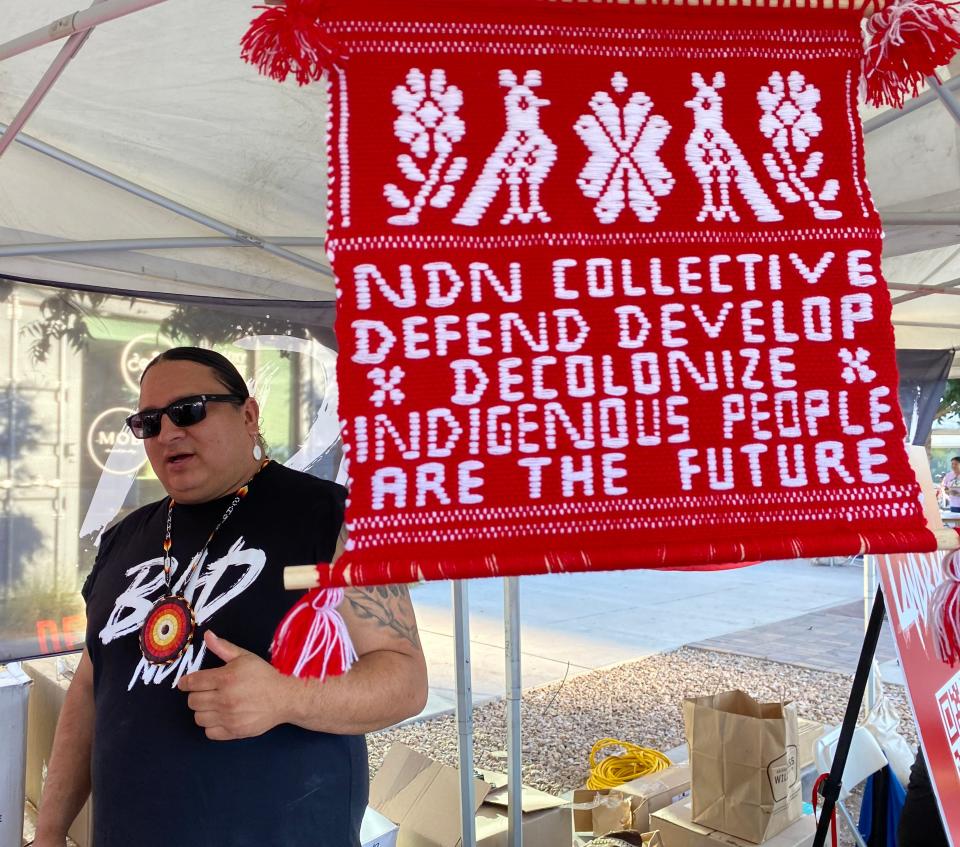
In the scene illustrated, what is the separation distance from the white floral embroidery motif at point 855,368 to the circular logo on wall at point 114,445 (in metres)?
2.66

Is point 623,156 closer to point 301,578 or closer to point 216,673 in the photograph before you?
point 301,578

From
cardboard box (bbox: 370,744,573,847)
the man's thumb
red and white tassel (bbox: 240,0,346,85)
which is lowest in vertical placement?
cardboard box (bbox: 370,744,573,847)

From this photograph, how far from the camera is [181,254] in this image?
3033 mm

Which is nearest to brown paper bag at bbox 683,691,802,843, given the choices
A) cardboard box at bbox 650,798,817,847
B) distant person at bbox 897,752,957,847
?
cardboard box at bbox 650,798,817,847

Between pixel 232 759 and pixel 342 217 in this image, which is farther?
pixel 232 759

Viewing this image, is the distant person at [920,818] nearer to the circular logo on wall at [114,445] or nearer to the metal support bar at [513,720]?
the metal support bar at [513,720]

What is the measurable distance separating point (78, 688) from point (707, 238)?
175cm

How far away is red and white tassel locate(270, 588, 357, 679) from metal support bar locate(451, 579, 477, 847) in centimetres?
164

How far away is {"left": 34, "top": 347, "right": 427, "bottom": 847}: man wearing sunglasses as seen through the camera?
1.35m

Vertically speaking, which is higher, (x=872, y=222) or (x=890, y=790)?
(x=872, y=222)

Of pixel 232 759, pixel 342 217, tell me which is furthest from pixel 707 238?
pixel 232 759

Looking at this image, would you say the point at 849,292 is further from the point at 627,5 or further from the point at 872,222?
the point at 627,5

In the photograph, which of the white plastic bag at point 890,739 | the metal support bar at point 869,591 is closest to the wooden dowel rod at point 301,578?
the white plastic bag at point 890,739

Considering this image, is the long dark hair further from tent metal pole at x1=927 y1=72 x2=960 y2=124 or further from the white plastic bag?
the white plastic bag
